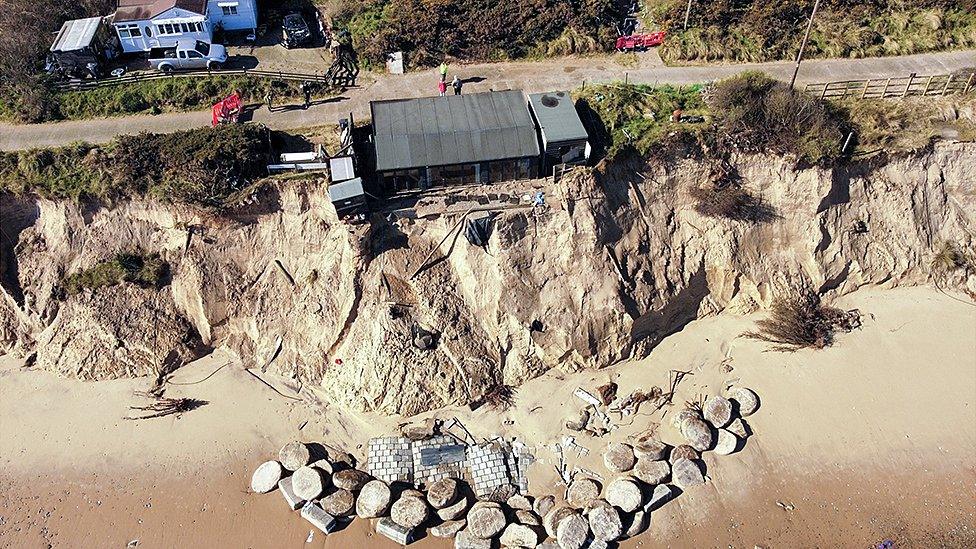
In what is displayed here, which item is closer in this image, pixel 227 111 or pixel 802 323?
pixel 802 323

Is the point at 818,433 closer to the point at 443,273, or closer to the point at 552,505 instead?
the point at 552,505

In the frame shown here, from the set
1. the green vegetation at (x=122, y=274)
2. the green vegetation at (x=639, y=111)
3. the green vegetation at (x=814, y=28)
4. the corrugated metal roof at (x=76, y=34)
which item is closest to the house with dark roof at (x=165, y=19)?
the corrugated metal roof at (x=76, y=34)

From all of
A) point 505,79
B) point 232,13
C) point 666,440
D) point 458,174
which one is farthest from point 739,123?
point 232,13

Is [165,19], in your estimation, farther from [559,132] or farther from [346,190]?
[559,132]

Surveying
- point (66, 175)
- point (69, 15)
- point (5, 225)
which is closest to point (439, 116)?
point (66, 175)

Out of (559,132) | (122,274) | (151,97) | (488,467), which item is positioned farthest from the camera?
(151,97)

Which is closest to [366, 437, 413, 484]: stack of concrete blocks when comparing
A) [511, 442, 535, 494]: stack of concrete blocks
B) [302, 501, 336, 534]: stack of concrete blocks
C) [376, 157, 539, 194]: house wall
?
[302, 501, 336, 534]: stack of concrete blocks
